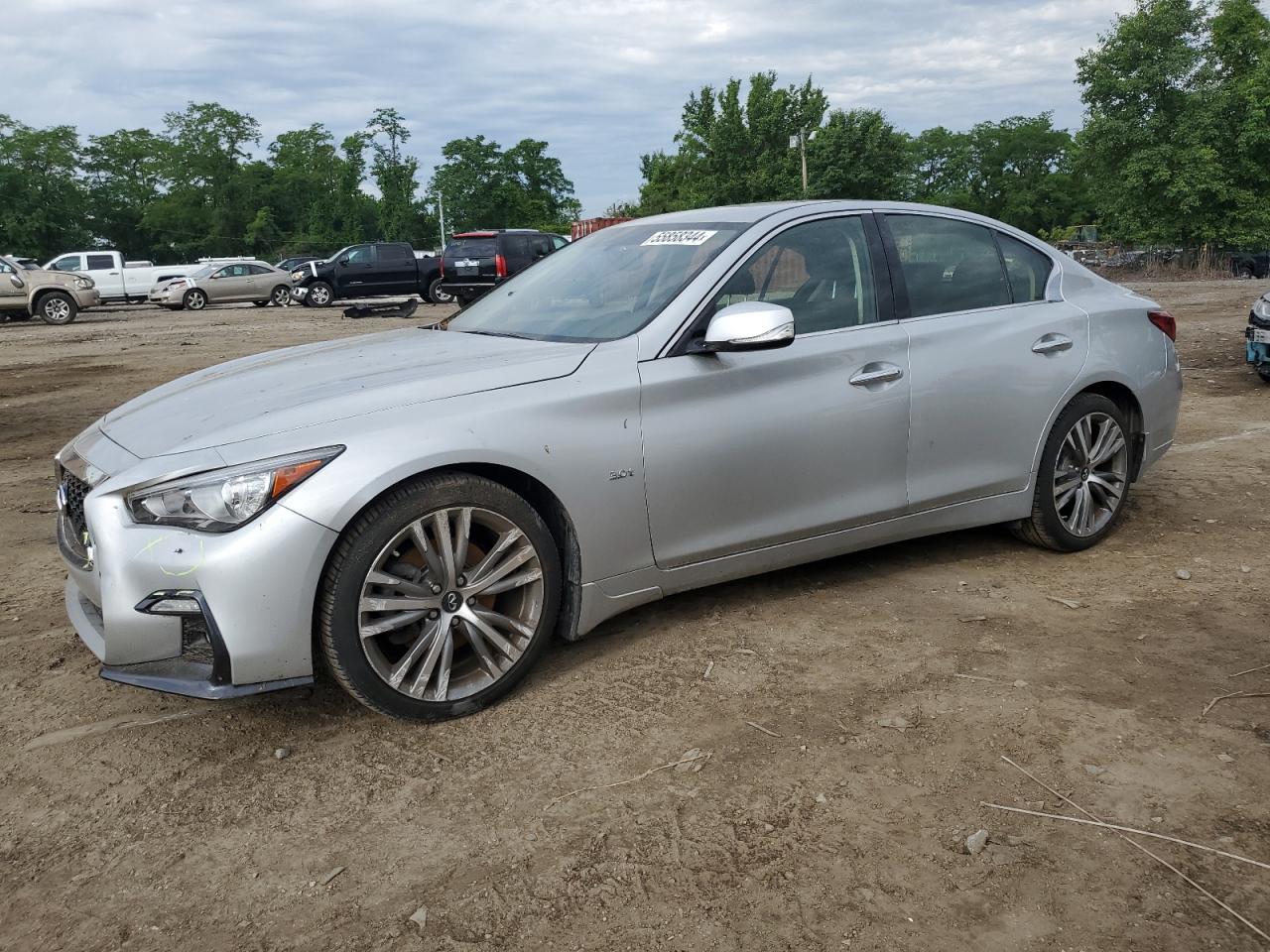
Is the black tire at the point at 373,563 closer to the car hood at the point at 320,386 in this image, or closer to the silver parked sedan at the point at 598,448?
the silver parked sedan at the point at 598,448

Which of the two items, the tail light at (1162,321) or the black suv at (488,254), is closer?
the tail light at (1162,321)

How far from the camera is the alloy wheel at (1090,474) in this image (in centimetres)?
469

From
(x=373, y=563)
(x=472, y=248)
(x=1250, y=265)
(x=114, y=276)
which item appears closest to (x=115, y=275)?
(x=114, y=276)

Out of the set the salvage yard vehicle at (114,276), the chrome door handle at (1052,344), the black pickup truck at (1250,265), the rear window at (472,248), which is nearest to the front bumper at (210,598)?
the chrome door handle at (1052,344)

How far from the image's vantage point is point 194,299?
29.8 meters

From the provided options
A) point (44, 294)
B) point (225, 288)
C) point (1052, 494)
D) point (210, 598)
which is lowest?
point (1052, 494)

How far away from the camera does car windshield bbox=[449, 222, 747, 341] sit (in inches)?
151

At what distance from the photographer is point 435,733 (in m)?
3.21

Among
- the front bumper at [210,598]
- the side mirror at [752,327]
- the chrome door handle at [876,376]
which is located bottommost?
the front bumper at [210,598]

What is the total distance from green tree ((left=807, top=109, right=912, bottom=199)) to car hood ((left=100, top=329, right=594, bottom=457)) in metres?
63.5

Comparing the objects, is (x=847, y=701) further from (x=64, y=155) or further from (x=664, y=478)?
(x=64, y=155)

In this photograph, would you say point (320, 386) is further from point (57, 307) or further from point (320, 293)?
point (320, 293)

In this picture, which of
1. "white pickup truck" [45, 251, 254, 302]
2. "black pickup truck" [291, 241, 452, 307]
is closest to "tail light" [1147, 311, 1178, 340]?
"black pickup truck" [291, 241, 452, 307]

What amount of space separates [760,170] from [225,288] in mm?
46818
